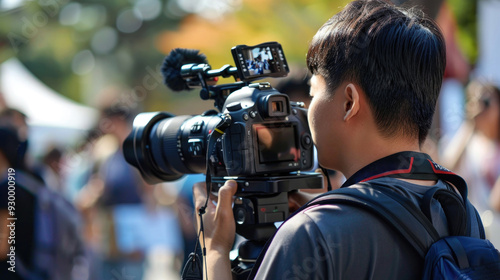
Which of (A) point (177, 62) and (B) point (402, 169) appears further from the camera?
(A) point (177, 62)

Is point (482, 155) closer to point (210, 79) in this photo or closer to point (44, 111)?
point (210, 79)

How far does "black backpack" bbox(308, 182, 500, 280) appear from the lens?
3.73 feet

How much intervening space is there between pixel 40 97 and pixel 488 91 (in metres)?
3.54

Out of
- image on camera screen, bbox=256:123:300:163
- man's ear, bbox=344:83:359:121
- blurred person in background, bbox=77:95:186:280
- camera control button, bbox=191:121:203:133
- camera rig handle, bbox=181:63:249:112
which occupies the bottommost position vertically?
blurred person in background, bbox=77:95:186:280

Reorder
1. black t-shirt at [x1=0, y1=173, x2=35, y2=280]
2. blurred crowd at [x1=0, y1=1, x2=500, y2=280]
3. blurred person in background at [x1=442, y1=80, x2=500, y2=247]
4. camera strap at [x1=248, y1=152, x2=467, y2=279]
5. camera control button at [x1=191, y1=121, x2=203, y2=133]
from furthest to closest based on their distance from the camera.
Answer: blurred person in background at [x1=442, y1=80, x2=500, y2=247]
blurred crowd at [x1=0, y1=1, x2=500, y2=280]
black t-shirt at [x1=0, y1=173, x2=35, y2=280]
camera control button at [x1=191, y1=121, x2=203, y2=133]
camera strap at [x1=248, y1=152, x2=467, y2=279]

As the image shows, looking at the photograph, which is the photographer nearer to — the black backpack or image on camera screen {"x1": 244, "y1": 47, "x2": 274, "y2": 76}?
the black backpack

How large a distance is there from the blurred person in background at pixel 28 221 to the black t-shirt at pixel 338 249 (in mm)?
2093

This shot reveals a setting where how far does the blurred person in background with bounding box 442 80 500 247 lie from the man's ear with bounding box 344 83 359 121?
3.24 m

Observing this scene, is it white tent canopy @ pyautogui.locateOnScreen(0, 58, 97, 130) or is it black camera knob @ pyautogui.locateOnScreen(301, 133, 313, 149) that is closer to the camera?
black camera knob @ pyautogui.locateOnScreen(301, 133, 313, 149)

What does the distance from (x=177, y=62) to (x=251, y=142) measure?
0.61 metres

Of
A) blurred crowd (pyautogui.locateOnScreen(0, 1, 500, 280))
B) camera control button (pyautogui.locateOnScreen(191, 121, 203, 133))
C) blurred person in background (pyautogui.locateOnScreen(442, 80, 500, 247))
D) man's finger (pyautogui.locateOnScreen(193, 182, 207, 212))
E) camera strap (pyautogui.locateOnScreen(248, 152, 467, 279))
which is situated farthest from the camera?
blurred person in background (pyautogui.locateOnScreen(442, 80, 500, 247))

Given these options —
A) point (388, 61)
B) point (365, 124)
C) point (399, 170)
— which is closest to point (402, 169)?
point (399, 170)

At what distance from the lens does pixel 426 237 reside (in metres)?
1.17

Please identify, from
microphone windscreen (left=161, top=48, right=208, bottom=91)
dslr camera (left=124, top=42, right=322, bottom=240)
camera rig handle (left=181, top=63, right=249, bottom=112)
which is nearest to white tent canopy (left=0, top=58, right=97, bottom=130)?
microphone windscreen (left=161, top=48, right=208, bottom=91)
